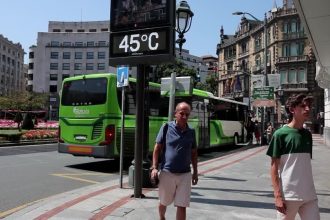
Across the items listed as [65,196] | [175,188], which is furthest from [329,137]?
[175,188]

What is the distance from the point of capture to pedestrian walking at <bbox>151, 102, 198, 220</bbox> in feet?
20.4

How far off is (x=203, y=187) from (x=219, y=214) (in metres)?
3.16

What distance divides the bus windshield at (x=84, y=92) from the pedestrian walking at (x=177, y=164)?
9.21 meters

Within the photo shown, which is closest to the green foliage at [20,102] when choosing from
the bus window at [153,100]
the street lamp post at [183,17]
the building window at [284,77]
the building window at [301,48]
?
the building window at [284,77]

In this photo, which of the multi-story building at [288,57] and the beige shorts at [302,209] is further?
the multi-story building at [288,57]

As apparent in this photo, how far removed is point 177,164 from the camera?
620 cm

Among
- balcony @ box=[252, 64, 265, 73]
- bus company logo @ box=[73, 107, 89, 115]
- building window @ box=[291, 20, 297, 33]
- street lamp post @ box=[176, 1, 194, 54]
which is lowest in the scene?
bus company logo @ box=[73, 107, 89, 115]

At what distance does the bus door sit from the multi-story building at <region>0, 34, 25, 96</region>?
110745 millimetres

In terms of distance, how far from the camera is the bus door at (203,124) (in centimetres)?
2247

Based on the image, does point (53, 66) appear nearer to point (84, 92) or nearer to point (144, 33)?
point (84, 92)

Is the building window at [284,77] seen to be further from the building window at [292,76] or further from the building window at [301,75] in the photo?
the building window at [301,75]

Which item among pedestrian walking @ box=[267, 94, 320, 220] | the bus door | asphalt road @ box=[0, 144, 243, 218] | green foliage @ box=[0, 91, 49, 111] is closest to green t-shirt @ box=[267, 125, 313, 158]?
pedestrian walking @ box=[267, 94, 320, 220]

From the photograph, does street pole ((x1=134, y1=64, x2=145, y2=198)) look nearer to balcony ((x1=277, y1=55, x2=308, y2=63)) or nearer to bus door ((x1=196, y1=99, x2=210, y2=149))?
bus door ((x1=196, y1=99, x2=210, y2=149))

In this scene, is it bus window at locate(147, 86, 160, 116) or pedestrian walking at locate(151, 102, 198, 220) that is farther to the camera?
bus window at locate(147, 86, 160, 116)
